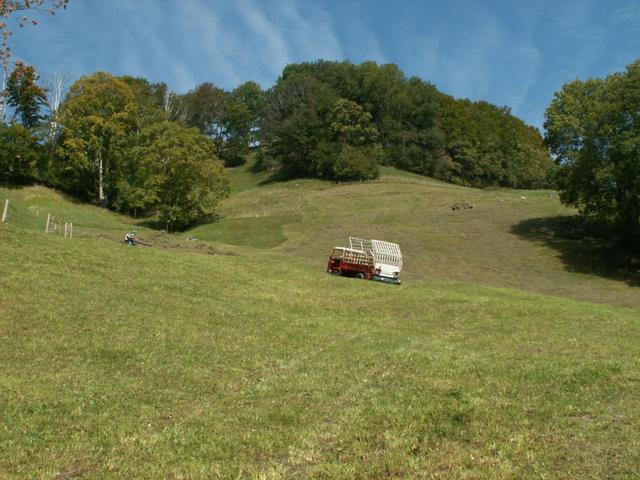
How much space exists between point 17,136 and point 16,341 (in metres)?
81.9

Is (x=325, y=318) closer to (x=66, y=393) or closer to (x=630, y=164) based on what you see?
(x=66, y=393)

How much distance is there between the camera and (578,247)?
194 feet

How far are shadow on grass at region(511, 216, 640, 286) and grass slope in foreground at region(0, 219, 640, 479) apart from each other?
27.3m

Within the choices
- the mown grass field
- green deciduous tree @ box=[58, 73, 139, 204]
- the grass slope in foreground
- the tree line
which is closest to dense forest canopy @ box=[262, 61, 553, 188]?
the tree line

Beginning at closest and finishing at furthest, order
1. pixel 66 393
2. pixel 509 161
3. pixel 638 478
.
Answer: pixel 638 478 < pixel 66 393 < pixel 509 161

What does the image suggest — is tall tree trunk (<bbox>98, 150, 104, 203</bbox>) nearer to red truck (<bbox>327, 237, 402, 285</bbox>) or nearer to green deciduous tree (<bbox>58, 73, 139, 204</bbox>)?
green deciduous tree (<bbox>58, 73, 139, 204</bbox>)

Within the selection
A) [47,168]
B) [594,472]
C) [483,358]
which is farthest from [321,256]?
[47,168]

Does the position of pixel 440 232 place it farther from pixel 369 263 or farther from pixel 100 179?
pixel 100 179

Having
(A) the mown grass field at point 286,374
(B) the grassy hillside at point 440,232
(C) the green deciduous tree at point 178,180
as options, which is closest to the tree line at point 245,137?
(C) the green deciduous tree at point 178,180

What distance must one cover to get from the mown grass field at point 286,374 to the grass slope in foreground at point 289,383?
2.3 inches

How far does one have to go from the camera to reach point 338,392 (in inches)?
526

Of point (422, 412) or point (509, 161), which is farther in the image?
point (509, 161)

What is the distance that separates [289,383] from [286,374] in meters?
1.14

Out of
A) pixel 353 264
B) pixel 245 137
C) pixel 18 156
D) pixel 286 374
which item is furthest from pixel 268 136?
pixel 286 374
